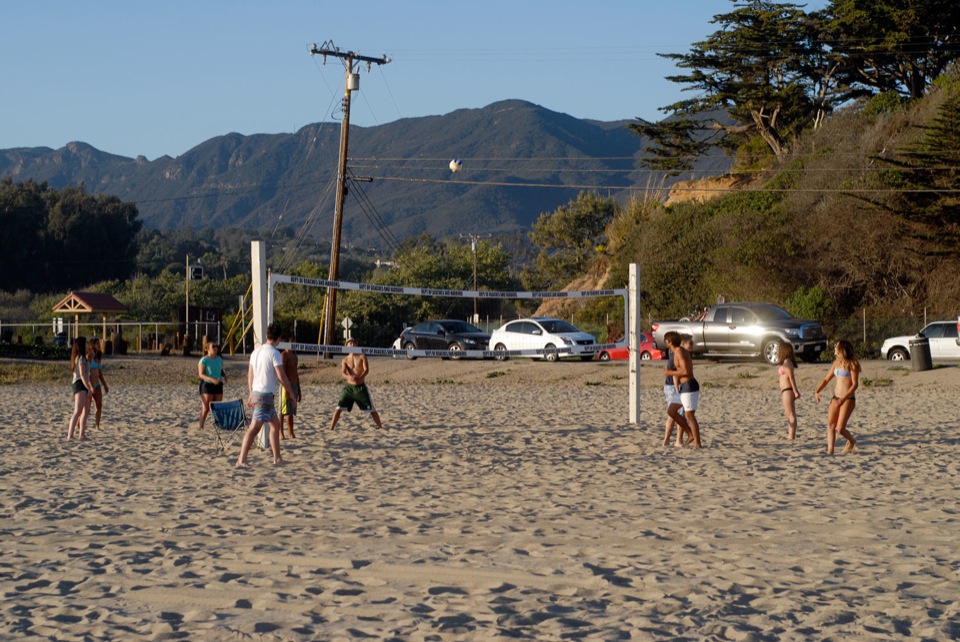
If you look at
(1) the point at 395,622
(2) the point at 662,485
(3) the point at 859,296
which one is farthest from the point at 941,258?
(1) the point at 395,622

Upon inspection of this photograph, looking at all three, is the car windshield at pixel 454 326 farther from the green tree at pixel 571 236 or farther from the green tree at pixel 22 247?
the green tree at pixel 22 247

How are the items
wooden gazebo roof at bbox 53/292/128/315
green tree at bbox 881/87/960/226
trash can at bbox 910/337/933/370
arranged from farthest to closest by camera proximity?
wooden gazebo roof at bbox 53/292/128/315, green tree at bbox 881/87/960/226, trash can at bbox 910/337/933/370

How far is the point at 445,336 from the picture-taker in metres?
35.5

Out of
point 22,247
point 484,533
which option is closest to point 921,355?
point 484,533

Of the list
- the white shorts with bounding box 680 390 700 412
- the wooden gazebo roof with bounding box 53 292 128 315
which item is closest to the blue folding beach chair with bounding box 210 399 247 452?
the white shorts with bounding box 680 390 700 412

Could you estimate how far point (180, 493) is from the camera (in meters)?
10.9

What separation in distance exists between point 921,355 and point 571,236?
2922 inches

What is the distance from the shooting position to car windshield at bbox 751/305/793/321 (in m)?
32.3

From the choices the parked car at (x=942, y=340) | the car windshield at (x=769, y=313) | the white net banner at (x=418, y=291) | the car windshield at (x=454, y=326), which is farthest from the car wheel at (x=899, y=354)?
the white net banner at (x=418, y=291)

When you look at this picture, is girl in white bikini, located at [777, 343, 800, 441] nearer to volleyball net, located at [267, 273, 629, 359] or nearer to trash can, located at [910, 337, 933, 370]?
volleyball net, located at [267, 273, 629, 359]

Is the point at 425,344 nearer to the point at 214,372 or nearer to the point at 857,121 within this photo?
the point at 214,372

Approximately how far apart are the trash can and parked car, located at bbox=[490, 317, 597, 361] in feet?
27.9

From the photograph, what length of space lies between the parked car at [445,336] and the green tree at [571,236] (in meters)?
62.5

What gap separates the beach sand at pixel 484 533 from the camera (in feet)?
20.8
